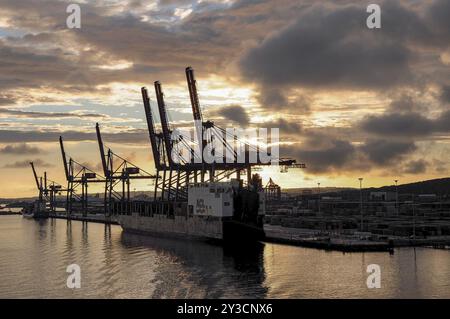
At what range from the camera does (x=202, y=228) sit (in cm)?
9350

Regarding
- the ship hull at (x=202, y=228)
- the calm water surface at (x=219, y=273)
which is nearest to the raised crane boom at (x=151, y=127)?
the ship hull at (x=202, y=228)

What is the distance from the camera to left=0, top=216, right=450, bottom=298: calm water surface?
164 ft

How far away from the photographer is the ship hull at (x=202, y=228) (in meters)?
87.7

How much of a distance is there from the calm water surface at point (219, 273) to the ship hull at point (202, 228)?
334 centimetres

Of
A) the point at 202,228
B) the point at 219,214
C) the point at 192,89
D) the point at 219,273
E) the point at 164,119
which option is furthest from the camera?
the point at 164,119

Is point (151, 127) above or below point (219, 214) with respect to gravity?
above

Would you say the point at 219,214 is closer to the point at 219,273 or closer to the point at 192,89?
the point at 219,273

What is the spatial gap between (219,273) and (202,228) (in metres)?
33.7

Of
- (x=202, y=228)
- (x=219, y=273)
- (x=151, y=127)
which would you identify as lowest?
(x=219, y=273)

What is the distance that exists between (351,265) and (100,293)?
29.4 m

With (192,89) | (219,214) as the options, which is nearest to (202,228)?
(219,214)
